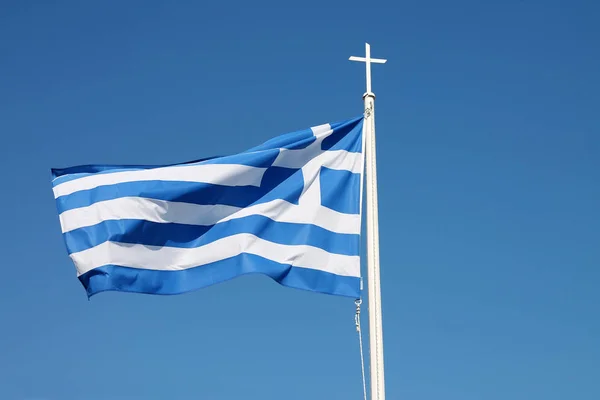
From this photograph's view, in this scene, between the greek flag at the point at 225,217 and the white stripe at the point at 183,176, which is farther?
the white stripe at the point at 183,176

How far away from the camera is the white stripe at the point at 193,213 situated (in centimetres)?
1698

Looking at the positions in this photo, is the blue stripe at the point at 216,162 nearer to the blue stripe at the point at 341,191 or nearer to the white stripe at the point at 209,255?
the blue stripe at the point at 341,191

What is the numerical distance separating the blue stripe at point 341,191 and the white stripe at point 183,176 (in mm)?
1245

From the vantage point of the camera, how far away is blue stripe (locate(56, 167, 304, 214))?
56.6 ft

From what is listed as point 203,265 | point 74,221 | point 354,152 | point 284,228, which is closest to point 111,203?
point 74,221

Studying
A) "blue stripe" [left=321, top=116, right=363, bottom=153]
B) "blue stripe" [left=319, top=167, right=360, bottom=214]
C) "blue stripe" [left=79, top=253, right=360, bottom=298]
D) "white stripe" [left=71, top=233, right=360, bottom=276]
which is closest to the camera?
"blue stripe" [left=79, top=253, right=360, bottom=298]

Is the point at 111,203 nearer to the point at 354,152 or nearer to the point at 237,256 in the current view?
the point at 237,256

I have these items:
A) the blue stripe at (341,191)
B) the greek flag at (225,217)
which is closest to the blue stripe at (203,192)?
the greek flag at (225,217)

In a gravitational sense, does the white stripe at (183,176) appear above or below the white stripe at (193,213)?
above

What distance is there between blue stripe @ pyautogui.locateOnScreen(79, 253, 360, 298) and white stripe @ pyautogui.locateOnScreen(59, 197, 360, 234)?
36.0 inches

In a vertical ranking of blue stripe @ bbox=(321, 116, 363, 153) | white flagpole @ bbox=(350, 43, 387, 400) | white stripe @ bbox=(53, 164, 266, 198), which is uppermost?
blue stripe @ bbox=(321, 116, 363, 153)

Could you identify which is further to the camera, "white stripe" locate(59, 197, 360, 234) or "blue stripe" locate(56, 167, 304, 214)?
"blue stripe" locate(56, 167, 304, 214)

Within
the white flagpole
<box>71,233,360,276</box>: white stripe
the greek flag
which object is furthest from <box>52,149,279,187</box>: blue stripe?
the white flagpole

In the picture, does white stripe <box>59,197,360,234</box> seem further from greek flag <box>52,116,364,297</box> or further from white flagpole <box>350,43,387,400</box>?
white flagpole <box>350,43,387,400</box>
